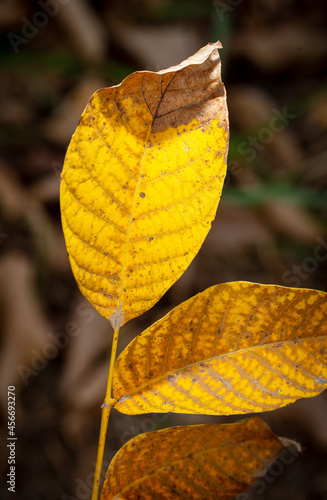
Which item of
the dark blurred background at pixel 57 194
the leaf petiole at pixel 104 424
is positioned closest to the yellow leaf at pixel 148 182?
the leaf petiole at pixel 104 424

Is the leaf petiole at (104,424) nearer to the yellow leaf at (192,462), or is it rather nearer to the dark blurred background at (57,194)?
the yellow leaf at (192,462)

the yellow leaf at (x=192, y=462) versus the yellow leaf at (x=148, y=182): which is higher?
the yellow leaf at (x=148, y=182)

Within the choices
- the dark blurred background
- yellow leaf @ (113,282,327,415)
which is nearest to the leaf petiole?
yellow leaf @ (113,282,327,415)

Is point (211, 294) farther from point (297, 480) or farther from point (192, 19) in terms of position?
point (192, 19)

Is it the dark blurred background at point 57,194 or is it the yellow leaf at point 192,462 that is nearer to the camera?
the yellow leaf at point 192,462

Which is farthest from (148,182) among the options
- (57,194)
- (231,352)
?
(57,194)

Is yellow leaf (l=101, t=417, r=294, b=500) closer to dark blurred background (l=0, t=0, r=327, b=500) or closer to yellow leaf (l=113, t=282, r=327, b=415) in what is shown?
yellow leaf (l=113, t=282, r=327, b=415)

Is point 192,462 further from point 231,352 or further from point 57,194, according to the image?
point 57,194
